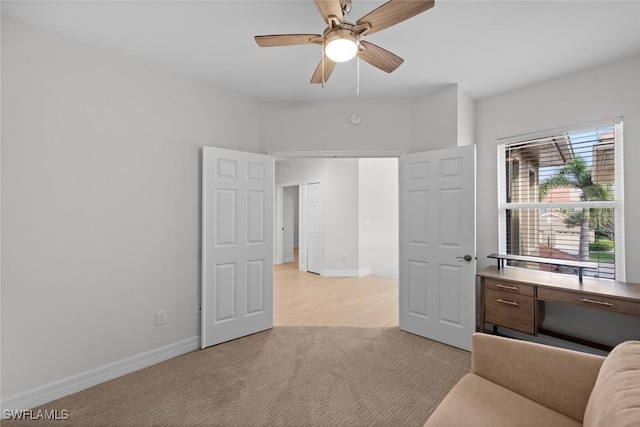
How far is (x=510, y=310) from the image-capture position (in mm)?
2711

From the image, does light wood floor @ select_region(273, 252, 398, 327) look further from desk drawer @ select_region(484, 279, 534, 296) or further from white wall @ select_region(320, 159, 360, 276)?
desk drawer @ select_region(484, 279, 534, 296)

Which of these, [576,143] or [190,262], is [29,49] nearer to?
[190,262]

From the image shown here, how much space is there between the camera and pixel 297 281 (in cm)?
582

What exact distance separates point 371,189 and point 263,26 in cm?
453

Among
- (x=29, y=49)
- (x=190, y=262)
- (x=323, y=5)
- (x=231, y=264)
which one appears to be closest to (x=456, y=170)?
(x=323, y=5)

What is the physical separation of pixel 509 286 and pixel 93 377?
3.50 meters

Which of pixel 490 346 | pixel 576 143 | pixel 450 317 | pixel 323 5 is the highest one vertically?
pixel 323 5

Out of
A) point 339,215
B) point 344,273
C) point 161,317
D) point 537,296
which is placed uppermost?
point 339,215

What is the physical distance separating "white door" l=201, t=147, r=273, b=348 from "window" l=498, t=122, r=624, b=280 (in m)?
2.62

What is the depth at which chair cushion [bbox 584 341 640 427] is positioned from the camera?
2.97ft

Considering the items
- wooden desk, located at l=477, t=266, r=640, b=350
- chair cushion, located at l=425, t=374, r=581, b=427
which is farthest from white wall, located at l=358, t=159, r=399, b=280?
chair cushion, located at l=425, t=374, r=581, b=427

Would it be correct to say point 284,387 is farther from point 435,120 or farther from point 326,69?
point 435,120

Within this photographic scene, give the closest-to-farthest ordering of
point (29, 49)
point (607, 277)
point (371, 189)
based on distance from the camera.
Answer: point (29, 49) → point (607, 277) → point (371, 189)

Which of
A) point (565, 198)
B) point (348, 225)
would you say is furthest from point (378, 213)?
point (565, 198)
